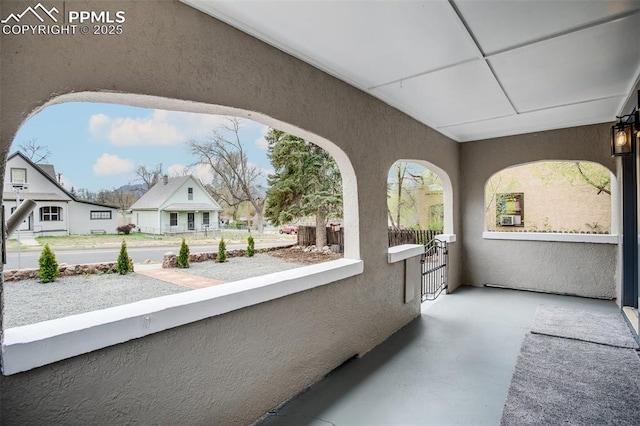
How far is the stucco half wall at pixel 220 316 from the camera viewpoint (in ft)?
4.14

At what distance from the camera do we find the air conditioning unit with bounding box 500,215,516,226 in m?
9.16

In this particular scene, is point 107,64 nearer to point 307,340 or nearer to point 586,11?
point 307,340

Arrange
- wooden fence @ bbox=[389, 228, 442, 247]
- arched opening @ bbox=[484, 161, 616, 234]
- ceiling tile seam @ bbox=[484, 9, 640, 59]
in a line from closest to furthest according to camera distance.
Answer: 1. ceiling tile seam @ bbox=[484, 9, 640, 59]
2. wooden fence @ bbox=[389, 228, 442, 247]
3. arched opening @ bbox=[484, 161, 616, 234]

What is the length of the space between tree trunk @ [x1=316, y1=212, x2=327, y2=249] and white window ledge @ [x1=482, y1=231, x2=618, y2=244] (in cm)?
302

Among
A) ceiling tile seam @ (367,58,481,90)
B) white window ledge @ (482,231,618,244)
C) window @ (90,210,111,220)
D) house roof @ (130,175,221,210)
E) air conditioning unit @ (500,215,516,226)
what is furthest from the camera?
air conditioning unit @ (500,215,516,226)

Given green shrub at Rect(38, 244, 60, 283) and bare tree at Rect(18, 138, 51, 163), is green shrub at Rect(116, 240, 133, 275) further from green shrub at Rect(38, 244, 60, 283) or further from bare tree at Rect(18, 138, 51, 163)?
bare tree at Rect(18, 138, 51, 163)

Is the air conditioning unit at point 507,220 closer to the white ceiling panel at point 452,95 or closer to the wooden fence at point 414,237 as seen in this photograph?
the wooden fence at point 414,237

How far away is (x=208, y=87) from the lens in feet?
6.03

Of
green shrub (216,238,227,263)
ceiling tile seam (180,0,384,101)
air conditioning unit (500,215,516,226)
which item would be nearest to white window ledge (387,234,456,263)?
ceiling tile seam (180,0,384,101)

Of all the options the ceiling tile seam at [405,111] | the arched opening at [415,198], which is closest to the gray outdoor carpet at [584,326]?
the ceiling tile seam at [405,111]

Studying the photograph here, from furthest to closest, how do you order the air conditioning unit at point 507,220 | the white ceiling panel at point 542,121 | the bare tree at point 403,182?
1. the bare tree at point 403,182
2. the air conditioning unit at point 507,220
3. the white ceiling panel at point 542,121

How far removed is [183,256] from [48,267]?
1.25 m

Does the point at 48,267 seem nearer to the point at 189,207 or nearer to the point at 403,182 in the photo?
the point at 189,207

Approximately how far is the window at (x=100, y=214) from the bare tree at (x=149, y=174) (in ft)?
1.59
